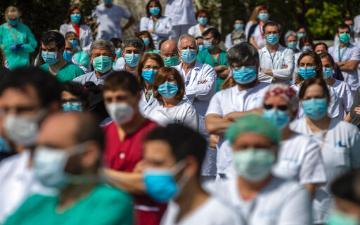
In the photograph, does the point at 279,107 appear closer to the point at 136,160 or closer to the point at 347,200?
the point at 136,160

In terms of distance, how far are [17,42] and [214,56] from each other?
Answer: 3012 millimetres

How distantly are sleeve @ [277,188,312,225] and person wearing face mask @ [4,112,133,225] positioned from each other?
1.04 metres

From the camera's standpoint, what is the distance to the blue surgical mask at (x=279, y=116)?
8062 millimetres

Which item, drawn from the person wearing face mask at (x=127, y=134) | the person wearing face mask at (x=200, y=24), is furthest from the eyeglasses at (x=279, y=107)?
the person wearing face mask at (x=200, y=24)

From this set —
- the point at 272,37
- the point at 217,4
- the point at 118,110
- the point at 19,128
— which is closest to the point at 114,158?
the point at 118,110

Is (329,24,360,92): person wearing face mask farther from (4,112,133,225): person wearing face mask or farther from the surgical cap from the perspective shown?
(4,112,133,225): person wearing face mask

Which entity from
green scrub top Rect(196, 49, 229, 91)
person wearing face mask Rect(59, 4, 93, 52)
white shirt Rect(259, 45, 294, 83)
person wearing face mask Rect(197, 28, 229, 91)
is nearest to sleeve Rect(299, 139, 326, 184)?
white shirt Rect(259, 45, 294, 83)

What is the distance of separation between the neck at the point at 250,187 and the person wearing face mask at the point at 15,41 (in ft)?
34.5

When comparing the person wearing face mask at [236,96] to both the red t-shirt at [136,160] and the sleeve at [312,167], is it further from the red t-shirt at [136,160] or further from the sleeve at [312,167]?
the red t-shirt at [136,160]

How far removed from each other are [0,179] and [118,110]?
1113 mm

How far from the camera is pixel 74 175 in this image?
19.4ft

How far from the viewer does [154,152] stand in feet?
21.1

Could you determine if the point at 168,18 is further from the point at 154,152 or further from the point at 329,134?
the point at 154,152

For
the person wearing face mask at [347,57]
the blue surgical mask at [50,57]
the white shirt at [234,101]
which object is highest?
the blue surgical mask at [50,57]
